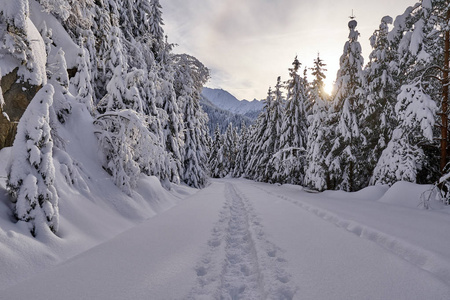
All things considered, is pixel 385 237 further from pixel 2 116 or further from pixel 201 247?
pixel 2 116

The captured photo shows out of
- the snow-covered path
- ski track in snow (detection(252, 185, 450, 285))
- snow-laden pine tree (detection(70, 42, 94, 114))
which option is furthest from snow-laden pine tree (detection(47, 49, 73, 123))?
ski track in snow (detection(252, 185, 450, 285))

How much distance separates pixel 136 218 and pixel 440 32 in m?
13.4

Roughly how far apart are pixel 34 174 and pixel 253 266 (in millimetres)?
4269

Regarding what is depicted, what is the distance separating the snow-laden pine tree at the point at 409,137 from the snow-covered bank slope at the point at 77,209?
10.6 metres

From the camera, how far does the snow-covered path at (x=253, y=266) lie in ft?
9.44

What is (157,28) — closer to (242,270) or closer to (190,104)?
(190,104)

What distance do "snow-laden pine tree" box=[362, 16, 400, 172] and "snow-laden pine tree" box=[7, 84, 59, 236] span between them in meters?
16.2

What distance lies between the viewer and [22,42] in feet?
17.0

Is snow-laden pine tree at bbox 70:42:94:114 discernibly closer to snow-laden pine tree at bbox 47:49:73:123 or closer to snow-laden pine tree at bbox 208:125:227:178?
snow-laden pine tree at bbox 47:49:73:123

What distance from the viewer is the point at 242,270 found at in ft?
12.1

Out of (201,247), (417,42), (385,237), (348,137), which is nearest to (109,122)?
(201,247)

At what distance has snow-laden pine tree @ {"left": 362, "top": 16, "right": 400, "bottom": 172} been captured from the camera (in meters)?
14.1

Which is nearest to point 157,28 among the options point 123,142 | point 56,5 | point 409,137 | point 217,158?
point 56,5

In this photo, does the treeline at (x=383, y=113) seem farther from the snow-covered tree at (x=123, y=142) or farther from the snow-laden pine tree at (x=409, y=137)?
the snow-covered tree at (x=123, y=142)
